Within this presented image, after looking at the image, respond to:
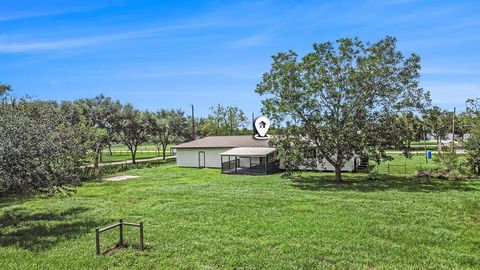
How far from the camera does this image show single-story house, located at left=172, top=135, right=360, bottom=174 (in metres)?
28.0

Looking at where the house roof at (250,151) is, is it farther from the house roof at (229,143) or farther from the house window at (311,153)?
the house window at (311,153)

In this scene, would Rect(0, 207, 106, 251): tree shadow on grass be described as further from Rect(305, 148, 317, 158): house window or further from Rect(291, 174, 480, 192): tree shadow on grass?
Rect(305, 148, 317, 158): house window

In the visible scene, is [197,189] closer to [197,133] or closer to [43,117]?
[43,117]

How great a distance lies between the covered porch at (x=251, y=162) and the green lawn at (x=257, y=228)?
833cm

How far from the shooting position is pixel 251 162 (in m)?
30.6

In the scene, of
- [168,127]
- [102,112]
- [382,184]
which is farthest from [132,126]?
[382,184]

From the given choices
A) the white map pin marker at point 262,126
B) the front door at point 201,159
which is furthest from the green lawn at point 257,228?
the white map pin marker at point 262,126

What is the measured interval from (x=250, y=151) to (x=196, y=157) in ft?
23.5

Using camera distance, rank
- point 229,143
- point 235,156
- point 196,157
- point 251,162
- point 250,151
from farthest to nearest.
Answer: point 196,157 < point 229,143 < point 251,162 < point 250,151 < point 235,156

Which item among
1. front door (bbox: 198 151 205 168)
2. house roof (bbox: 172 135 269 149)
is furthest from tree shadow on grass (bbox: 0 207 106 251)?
front door (bbox: 198 151 205 168)

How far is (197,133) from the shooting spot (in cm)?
5803

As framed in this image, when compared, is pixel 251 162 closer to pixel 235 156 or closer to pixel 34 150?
pixel 235 156

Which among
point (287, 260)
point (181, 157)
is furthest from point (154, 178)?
point (287, 260)

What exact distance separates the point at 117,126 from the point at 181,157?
294 inches
